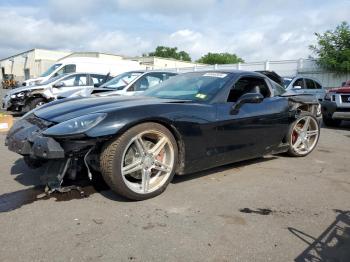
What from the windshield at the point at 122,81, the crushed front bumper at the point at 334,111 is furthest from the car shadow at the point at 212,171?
the windshield at the point at 122,81

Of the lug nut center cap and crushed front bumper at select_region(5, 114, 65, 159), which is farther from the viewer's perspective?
the lug nut center cap

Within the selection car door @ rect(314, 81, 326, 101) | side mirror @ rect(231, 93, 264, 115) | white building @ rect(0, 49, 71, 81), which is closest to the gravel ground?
side mirror @ rect(231, 93, 264, 115)

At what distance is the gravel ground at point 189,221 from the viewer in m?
2.68

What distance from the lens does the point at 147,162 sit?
374 cm

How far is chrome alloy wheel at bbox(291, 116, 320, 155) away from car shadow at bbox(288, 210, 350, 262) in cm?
261

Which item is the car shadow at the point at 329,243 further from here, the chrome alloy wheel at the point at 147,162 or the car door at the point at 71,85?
the car door at the point at 71,85

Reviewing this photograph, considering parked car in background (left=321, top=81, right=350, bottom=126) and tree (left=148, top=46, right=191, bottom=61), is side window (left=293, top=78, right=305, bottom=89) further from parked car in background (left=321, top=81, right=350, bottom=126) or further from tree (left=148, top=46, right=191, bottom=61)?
tree (left=148, top=46, right=191, bottom=61)

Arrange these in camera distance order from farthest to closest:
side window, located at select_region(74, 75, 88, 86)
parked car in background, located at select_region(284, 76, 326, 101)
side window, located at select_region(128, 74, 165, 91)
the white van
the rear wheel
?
the white van
side window, located at select_region(74, 75, 88, 86)
parked car in background, located at select_region(284, 76, 326, 101)
the rear wheel
side window, located at select_region(128, 74, 165, 91)

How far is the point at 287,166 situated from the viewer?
529 centimetres

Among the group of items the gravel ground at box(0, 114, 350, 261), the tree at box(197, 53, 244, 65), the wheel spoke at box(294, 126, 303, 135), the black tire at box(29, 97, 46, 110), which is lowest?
the gravel ground at box(0, 114, 350, 261)

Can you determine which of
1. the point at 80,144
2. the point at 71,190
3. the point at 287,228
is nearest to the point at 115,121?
the point at 80,144

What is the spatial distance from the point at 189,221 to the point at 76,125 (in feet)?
4.39

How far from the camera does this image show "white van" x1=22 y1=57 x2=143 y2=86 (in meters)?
15.6

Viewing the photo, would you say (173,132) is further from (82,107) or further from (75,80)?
(75,80)
